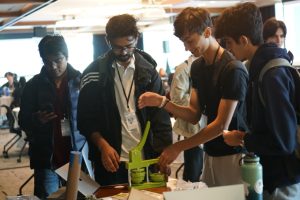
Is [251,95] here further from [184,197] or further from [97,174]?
[97,174]

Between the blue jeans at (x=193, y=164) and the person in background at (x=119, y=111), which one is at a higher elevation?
the person in background at (x=119, y=111)

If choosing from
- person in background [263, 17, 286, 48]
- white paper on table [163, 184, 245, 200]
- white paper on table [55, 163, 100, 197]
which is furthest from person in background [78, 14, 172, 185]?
person in background [263, 17, 286, 48]

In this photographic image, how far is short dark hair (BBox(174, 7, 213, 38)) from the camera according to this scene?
1.78 m

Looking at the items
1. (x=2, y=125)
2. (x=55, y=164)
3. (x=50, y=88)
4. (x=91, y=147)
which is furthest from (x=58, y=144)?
(x=2, y=125)

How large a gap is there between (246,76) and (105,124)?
711mm

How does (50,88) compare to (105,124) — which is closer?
(105,124)

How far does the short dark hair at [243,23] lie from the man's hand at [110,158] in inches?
27.8

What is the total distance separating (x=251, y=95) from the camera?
156cm

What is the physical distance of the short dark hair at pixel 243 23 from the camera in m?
1.58

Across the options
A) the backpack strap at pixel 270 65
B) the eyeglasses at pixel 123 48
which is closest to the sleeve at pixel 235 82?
the backpack strap at pixel 270 65

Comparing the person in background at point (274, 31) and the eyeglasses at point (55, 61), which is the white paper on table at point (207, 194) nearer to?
the eyeglasses at point (55, 61)

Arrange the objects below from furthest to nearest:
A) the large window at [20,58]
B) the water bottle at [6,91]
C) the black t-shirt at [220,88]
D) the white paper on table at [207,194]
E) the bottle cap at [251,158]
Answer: the large window at [20,58] < the water bottle at [6,91] < the black t-shirt at [220,88] < the bottle cap at [251,158] < the white paper on table at [207,194]

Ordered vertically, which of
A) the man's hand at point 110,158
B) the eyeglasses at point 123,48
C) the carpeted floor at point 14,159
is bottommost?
the carpeted floor at point 14,159

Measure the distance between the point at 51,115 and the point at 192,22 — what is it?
1.11 meters
